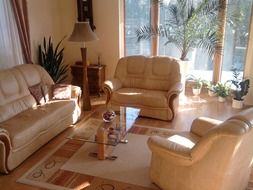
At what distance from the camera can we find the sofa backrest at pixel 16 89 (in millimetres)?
3238

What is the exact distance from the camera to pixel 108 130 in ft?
9.71

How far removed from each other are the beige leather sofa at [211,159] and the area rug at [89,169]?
0.31 m

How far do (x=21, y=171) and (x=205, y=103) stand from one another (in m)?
3.44

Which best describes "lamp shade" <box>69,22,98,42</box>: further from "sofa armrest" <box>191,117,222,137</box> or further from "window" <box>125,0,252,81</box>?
"sofa armrest" <box>191,117,222,137</box>

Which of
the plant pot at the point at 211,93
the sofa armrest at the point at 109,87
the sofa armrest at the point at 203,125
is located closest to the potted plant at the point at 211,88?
the plant pot at the point at 211,93

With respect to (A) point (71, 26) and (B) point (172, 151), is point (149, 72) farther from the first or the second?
(B) point (172, 151)

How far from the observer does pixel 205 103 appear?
489cm

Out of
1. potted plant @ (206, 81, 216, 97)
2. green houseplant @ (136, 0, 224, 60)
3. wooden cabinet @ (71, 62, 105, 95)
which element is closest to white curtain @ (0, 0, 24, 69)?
wooden cabinet @ (71, 62, 105, 95)

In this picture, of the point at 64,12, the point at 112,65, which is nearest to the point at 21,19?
the point at 64,12

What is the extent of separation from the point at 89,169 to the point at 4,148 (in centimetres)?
90

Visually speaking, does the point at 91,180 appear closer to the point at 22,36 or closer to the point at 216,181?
the point at 216,181

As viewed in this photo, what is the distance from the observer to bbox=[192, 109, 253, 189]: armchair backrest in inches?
68.2

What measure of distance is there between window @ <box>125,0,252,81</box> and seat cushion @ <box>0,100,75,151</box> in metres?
2.41

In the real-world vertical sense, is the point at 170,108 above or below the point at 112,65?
below
